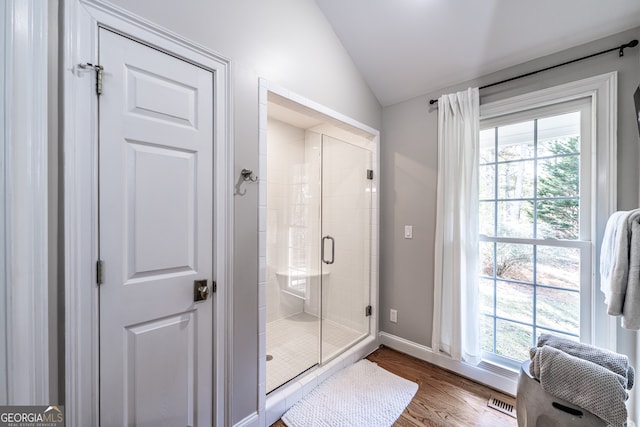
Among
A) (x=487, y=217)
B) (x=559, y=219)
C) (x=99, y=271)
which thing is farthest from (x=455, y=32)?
(x=99, y=271)

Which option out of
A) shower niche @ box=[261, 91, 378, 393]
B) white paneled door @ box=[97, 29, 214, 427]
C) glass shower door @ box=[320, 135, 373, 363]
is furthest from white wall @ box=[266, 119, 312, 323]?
white paneled door @ box=[97, 29, 214, 427]

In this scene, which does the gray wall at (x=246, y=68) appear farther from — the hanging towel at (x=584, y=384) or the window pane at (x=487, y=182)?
the window pane at (x=487, y=182)

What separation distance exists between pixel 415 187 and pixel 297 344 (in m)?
1.89

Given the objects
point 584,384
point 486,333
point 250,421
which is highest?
point 584,384

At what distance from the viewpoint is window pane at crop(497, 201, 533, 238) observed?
1880 mm

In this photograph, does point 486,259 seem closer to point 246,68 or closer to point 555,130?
point 555,130

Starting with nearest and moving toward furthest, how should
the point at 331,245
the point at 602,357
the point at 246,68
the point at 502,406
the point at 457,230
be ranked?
the point at 602,357
the point at 246,68
the point at 502,406
the point at 457,230
the point at 331,245

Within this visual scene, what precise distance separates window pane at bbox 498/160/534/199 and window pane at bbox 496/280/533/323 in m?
0.70

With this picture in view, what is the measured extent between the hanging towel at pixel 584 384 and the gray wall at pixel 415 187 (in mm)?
1056

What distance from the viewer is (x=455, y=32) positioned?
1.82 m

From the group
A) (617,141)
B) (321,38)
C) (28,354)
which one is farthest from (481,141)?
(28,354)

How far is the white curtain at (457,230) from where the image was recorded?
1.96 meters

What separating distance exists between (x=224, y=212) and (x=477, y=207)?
1.84 meters

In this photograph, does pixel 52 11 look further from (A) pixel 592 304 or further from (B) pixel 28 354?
(A) pixel 592 304
